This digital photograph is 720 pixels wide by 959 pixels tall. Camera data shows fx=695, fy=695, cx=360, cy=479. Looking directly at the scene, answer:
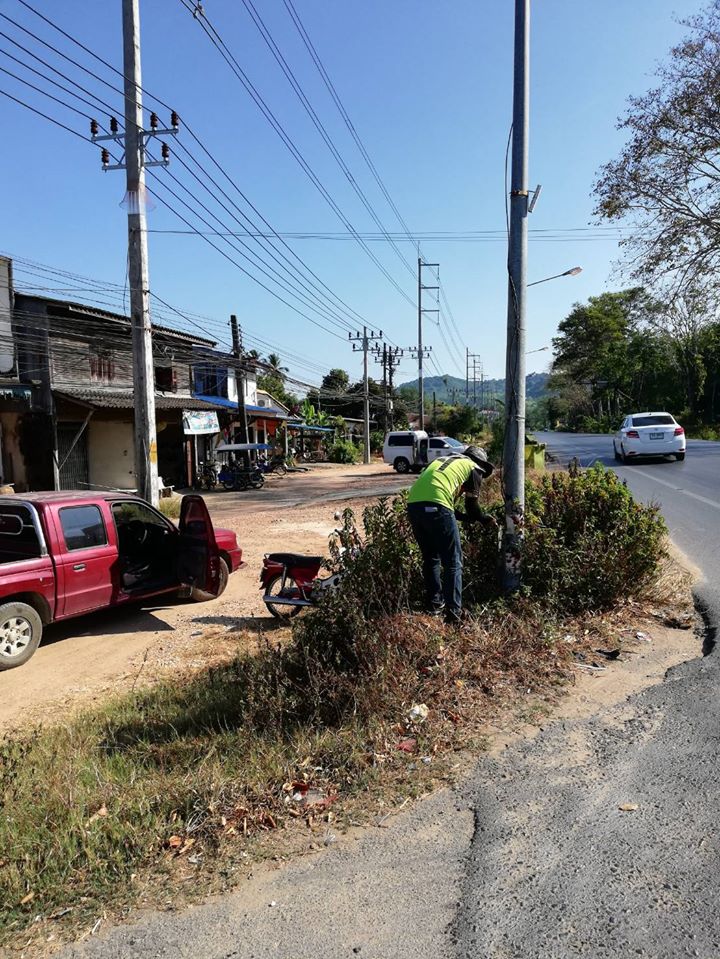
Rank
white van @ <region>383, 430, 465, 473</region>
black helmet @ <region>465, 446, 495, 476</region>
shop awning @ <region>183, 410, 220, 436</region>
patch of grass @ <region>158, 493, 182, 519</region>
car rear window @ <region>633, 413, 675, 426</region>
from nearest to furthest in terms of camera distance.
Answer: black helmet @ <region>465, 446, 495, 476</region> → patch of grass @ <region>158, 493, 182, 519</region> → car rear window @ <region>633, 413, 675, 426</region> → shop awning @ <region>183, 410, 220, 436</region> → white van @ <region>383, 430, 465, 473</region>

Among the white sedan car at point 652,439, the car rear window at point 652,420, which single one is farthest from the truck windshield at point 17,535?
the car rear window at point 652,420

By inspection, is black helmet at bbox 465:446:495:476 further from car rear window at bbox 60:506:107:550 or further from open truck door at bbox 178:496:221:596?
car rear window at bbox 60:506:107:550

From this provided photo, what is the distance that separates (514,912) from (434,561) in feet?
9.99

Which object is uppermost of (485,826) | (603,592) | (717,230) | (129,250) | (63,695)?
(717,230)

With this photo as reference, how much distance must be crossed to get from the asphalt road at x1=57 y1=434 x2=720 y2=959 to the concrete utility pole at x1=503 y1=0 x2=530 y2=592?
2741 mm

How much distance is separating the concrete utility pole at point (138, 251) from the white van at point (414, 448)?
19.3 meters

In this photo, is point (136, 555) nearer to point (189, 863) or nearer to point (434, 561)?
point (434, 561)

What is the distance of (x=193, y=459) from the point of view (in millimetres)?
28906

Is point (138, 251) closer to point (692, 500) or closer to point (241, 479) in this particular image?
point (692, 500)

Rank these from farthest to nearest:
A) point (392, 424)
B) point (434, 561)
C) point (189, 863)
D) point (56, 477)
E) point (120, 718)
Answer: point (392, 424) < point (56, 477) < point (434, 561) < point (120, 718) < point (189, 863)

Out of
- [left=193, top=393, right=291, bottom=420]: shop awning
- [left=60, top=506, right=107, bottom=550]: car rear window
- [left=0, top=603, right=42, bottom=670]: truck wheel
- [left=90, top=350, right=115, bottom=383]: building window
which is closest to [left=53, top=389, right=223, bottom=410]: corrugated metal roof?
[left=90, top=350, right=115, bottom=383]: building window

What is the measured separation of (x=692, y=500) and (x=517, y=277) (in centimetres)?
852

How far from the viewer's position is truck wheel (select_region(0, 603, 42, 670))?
20.4ft

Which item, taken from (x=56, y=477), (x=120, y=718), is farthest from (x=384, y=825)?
(x=56, y=477)
